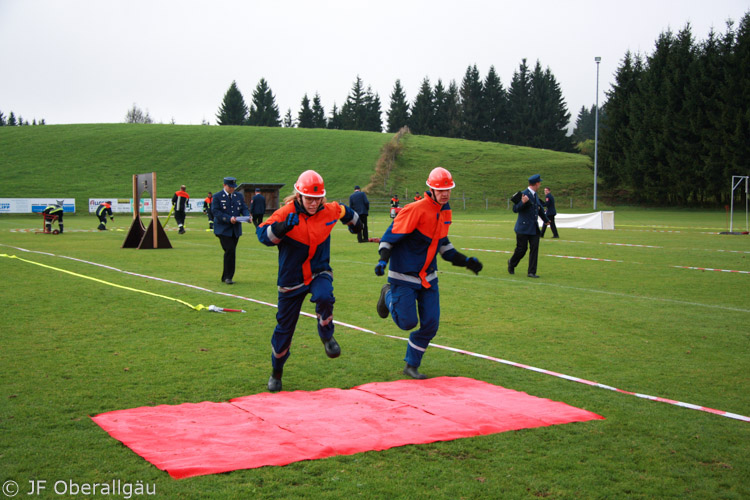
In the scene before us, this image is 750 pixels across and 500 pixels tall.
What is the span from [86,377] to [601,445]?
195 inches

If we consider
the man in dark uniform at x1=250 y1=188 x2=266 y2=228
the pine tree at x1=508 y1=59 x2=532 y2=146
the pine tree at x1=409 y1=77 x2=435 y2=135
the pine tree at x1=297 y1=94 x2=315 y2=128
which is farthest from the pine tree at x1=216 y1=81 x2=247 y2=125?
the man in dark uniform at x1=250 y1=188 x2=266 y2=228

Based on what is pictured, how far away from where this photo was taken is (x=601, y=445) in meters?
4.87

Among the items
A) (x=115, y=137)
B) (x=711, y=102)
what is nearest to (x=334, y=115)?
(x=115, y=137)

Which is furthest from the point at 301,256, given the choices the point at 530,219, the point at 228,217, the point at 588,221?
the point at 588,221

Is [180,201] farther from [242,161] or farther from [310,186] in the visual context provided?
[242,161]

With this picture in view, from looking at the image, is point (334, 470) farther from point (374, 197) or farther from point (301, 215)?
point (374, 197)

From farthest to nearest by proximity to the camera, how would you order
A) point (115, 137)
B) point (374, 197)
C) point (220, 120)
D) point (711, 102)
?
point (220, 120) → point (115, 137) → point (374, 197) → point (711, 102)

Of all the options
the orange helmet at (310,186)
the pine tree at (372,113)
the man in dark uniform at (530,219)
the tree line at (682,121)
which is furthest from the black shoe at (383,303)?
the pine tree at (372,113)

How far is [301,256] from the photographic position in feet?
21.3

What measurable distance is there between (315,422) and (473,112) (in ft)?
378

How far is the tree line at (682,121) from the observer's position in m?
52.9

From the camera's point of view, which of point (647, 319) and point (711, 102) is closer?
point (647, 319)

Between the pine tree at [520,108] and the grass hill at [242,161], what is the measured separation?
854 inches

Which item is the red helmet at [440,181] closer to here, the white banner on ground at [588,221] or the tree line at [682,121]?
the white banner on ground at [588,221]
